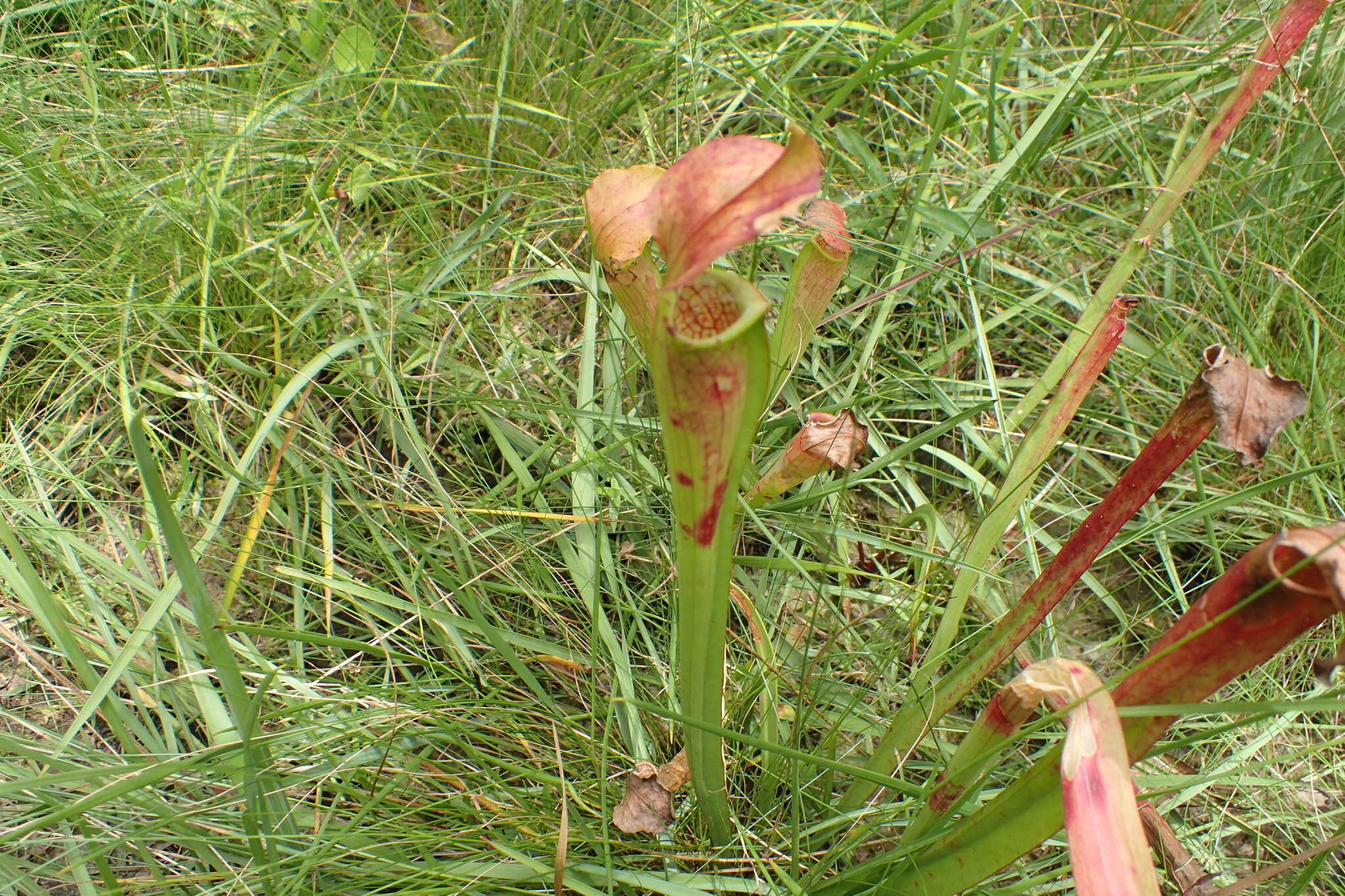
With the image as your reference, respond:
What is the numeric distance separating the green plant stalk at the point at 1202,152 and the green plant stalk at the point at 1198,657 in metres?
0.64

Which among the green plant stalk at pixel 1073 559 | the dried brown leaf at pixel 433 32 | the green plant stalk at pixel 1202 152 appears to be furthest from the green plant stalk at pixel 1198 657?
the dried brown leaf at pixel 433 32

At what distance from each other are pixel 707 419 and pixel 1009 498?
2.02ft

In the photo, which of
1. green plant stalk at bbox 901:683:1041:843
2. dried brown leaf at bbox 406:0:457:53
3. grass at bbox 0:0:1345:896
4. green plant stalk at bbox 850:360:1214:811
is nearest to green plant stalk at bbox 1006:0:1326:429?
grass at bbox 0:0:1345:896

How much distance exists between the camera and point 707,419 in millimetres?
594

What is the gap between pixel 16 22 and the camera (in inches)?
71.6

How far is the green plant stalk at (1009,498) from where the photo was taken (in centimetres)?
98

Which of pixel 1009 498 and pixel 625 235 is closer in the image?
pixel 625 235

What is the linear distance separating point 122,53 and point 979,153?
1658 millimetres

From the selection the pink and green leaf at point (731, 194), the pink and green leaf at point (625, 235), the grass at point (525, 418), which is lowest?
the grass at point (525, 418)

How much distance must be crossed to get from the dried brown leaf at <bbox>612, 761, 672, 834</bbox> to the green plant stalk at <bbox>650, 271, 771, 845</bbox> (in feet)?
1.24

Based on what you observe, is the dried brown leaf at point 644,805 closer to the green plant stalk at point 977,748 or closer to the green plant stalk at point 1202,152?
the green plant stalk at point 977,748

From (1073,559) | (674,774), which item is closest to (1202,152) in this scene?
(1073,559)

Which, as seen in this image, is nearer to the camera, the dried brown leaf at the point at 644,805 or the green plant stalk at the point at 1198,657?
the green plant stalk at the point at 1198,657

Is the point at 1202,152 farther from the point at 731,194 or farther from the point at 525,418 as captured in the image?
the point at 525,418
